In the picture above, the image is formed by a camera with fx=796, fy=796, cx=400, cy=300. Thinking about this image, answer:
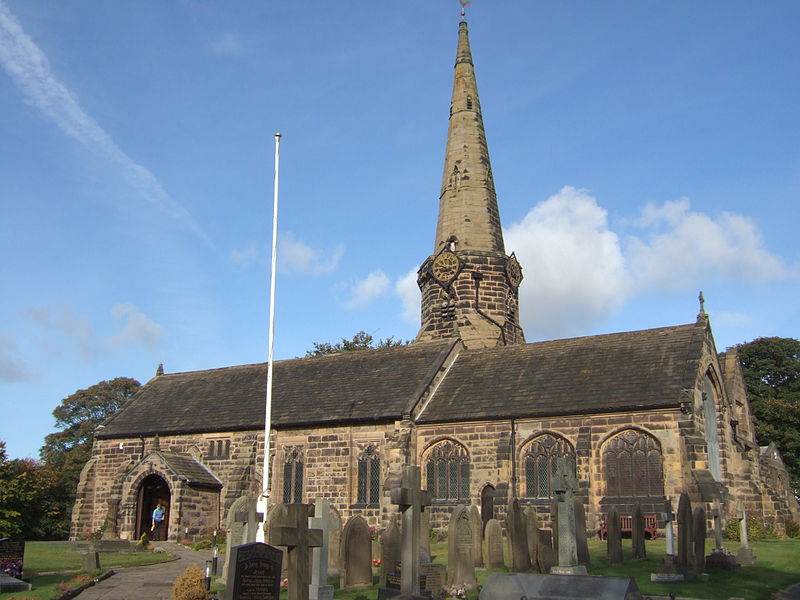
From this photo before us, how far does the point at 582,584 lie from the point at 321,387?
23154mm

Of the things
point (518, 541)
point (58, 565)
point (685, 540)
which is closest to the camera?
point (685, 540)

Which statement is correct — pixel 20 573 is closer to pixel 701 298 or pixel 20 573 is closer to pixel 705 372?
pixel 705 372

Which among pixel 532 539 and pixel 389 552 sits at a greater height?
pixel 532 539

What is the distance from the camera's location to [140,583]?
19.0 metres

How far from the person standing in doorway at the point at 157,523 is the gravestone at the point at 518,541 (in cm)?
1806

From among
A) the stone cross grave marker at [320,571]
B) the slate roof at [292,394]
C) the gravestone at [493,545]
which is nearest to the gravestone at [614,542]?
the gravestone at [493,545]

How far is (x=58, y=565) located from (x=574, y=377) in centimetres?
1817

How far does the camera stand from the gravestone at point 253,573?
11.5 metres

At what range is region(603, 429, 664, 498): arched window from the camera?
25688mm

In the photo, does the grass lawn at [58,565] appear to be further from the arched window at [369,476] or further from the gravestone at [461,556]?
the gravestone at [461,556]

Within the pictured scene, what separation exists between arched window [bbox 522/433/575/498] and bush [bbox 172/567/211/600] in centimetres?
1471

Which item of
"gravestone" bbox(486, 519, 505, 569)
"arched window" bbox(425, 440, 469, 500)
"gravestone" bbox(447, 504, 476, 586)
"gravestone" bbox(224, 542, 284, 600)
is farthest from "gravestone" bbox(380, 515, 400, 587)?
"arched window" bbox(425, 440, 469, 500)

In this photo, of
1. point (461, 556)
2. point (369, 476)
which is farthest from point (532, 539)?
point (369, 476)

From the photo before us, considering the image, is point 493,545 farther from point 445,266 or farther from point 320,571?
point 445,266
